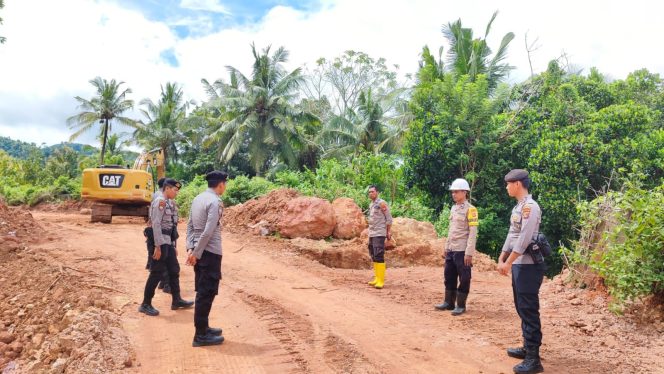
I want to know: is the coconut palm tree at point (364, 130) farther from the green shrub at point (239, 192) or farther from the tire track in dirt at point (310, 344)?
the tire track in dirt at point (310, 344)

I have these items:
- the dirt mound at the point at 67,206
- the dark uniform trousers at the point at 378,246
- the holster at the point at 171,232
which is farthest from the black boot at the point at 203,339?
the dirt mound at the point at 67,206

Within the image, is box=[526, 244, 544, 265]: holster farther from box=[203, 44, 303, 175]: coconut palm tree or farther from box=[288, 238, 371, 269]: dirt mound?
box=[203, 44, 303, 175]: coconut palm tree

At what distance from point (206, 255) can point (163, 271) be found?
1.73 metres

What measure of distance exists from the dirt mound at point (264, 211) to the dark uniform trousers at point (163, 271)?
6016mm

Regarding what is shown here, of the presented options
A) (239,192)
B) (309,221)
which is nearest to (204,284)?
(309,221)

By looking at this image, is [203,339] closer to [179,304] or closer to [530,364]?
[179,304]

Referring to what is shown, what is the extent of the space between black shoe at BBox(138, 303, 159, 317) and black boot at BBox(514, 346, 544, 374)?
4272mm

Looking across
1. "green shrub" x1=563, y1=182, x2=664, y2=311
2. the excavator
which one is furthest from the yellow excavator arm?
"green shrub" x1=563, y1=182, x2=664, y2=311

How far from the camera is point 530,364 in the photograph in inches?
176

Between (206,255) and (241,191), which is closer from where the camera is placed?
(206,255)

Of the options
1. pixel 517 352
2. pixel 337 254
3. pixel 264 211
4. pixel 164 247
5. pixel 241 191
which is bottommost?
pixel 517 352

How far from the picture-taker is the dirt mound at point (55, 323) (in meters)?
4.91

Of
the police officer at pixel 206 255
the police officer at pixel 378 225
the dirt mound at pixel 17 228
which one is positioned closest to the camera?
the police officer at pixel 206 255

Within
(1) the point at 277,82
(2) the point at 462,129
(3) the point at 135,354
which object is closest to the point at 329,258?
(3) the point at 135,354
